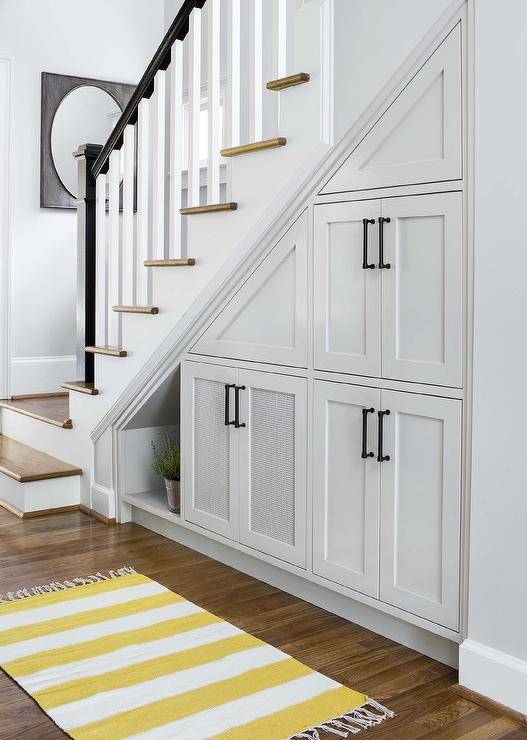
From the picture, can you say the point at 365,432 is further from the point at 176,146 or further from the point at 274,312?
the point at 176,146

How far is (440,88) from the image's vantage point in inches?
90.2

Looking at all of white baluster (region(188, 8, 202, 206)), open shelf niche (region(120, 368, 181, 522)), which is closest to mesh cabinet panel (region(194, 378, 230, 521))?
open shelf niche (region(120, 368, 181, 522))

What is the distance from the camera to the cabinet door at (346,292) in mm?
2539

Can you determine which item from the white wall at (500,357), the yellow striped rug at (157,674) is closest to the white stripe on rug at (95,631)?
the yellow striped rug at (157,674)

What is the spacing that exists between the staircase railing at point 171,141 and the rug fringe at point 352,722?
1.82 metres

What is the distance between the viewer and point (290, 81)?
2.68 meters

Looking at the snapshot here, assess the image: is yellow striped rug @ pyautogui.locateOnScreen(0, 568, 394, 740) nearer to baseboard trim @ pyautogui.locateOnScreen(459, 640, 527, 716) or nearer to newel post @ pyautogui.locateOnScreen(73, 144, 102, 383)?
baseboard trim @ pyautogui.locateOnScreen(459, 640, 527, 716)

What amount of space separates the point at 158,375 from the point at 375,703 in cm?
181

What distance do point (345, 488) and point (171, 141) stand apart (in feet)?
5.33

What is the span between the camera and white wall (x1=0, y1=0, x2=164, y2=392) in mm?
5246

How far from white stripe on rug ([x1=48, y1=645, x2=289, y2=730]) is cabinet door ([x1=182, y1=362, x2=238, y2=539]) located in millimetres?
762

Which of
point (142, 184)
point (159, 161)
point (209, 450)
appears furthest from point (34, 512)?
point (159, 161)

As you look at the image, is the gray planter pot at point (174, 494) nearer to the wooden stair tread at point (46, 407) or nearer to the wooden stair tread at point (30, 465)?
the wooden stair tread at point (30, 465)

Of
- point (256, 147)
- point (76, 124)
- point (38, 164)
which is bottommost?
point (256, 147)
